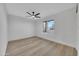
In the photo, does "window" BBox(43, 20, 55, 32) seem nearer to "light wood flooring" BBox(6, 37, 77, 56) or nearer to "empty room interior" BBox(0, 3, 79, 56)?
"empty room interior" BBox(0, 3, 79, 56)

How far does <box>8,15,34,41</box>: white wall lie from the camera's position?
890 mm

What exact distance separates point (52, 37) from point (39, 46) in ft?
1.03

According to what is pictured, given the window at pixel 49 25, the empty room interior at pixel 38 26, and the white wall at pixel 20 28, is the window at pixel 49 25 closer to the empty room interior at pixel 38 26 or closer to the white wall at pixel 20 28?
the empty room interior at pixel 38 26

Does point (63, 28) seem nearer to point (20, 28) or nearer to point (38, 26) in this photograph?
point (38, 26)

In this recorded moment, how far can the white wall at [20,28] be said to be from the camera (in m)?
0.89

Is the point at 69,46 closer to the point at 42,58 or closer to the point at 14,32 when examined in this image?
→ the point at 42,58

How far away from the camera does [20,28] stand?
0.97 metres

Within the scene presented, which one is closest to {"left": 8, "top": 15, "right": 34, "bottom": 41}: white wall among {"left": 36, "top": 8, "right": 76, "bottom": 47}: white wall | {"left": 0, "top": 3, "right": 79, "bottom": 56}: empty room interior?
{"left": 0, "top": 3, "right": 79, "bottom": 56}: empty room interior

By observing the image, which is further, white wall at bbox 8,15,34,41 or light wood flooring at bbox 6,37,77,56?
light wood flooring at bbox 6,37,77,56

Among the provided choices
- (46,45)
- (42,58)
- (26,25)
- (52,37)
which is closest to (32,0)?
(42,58)

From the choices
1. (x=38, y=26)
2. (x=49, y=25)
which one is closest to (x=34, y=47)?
(x=38, y=26)

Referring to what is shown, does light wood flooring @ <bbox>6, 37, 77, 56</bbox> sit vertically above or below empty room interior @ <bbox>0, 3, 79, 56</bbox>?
below

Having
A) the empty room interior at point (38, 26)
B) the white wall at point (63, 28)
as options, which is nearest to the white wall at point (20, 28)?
the empty room interior at point (38, 26)

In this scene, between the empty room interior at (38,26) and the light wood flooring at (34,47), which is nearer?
the empty room interior at (38,26)
